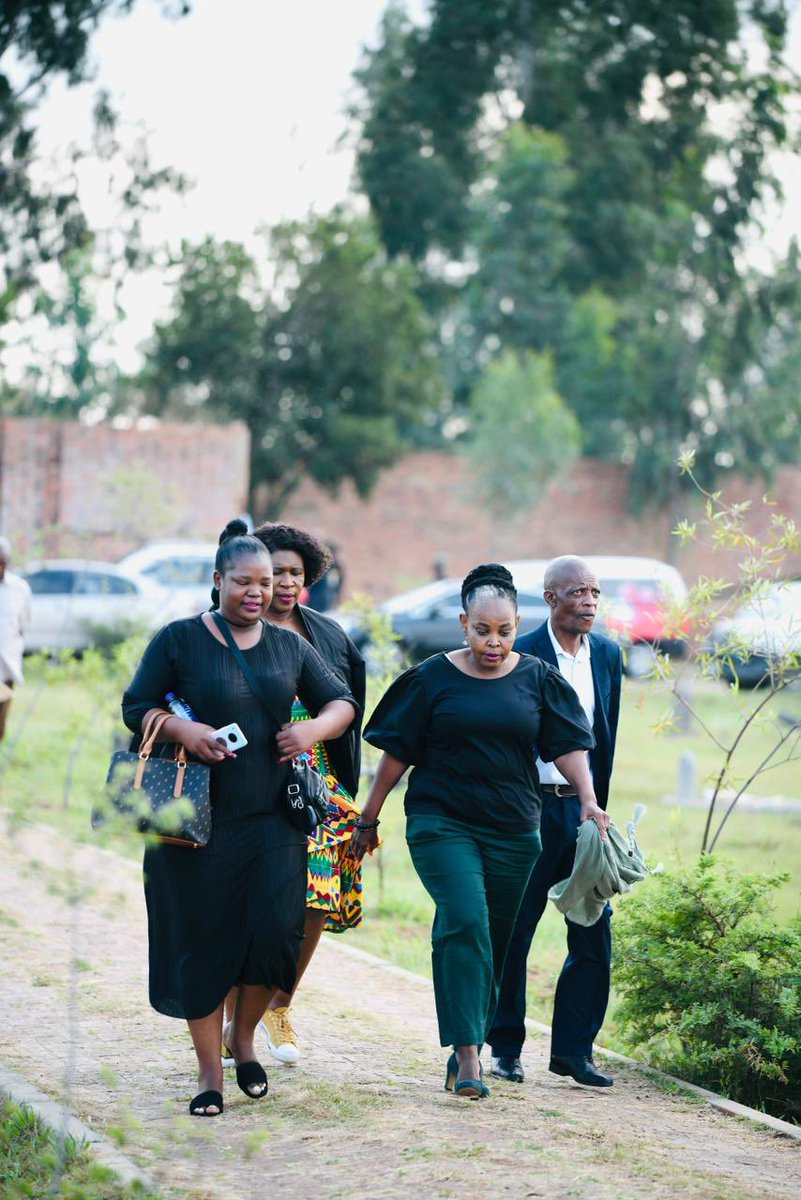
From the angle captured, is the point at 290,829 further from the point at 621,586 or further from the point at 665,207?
the point at 665,207

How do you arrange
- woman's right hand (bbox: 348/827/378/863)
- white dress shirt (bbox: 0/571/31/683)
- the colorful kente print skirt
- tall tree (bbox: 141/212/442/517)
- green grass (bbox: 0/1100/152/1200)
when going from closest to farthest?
green grass (bbox: 0/1100/152/1200) < the colorful kente print skirt < woman's right hand (bbox: 348/827/378/863) < white dress shirt (bbox: 0/571/31/683) < tall tree (bbox: 141/212/442/517)

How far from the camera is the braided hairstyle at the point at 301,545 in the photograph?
5.87m

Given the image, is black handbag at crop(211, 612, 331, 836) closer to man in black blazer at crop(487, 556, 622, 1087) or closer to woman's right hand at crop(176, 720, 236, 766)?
woman's right hand at crop(176, 720, 236, 766)

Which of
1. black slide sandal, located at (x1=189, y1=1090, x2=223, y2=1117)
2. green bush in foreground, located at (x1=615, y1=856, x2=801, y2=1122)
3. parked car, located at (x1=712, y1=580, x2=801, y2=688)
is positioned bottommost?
black slide sandal, located at (x1=189, y1=1090, x2=223, y2=1117)

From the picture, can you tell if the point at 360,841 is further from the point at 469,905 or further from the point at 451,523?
the point at 451,523

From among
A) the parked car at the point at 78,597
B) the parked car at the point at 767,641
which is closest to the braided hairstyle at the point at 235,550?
the parked car at the point at 767,641

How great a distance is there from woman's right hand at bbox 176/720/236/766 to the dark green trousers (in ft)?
2.69

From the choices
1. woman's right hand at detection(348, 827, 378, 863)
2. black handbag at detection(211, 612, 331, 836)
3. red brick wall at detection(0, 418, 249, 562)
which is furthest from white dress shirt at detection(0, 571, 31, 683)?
red brick wall at detection(0, 418, 249, 562)

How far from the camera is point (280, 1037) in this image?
5777 millimetres

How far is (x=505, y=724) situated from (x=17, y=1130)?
1.97 meters

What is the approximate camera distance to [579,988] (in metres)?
5.84

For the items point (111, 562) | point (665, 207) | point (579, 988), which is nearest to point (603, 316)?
point (665, 207)

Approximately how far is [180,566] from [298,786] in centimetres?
1981

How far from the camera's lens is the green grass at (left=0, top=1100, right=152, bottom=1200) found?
163 inches
